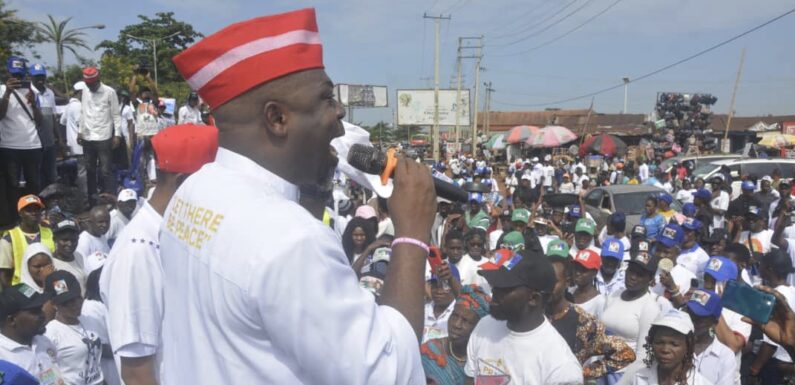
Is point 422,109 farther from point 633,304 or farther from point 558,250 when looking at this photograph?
point 633,304

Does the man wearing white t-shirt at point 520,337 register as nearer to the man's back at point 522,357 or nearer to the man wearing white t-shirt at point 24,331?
the man's back at point 522,357

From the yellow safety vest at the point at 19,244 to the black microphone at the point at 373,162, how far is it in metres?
4.67

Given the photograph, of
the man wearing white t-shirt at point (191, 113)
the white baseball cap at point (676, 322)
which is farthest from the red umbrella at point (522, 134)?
the white baseball cap at point (676, 322)

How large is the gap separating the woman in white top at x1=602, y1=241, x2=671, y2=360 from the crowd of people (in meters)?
0.02

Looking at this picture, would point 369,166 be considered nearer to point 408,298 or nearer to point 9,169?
point 408,298

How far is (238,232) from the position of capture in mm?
1279

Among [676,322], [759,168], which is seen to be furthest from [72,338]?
[759,168]

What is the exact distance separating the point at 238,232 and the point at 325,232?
0.17 meters

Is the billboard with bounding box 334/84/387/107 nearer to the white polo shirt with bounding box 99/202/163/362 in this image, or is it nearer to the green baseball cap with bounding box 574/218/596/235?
the green baseball cap with bounding box 574/218/596/235

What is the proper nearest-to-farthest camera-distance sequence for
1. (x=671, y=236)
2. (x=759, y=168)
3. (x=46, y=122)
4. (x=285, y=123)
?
(x=285, y=123) → (x=671, y=236) → (x=46, y=122) → (x=759, y=168)

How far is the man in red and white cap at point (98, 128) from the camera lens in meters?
8.84

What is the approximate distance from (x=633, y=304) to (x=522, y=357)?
1.94 m

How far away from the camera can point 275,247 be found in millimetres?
1208

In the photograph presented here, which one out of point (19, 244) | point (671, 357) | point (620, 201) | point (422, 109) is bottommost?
point (620, 201)
